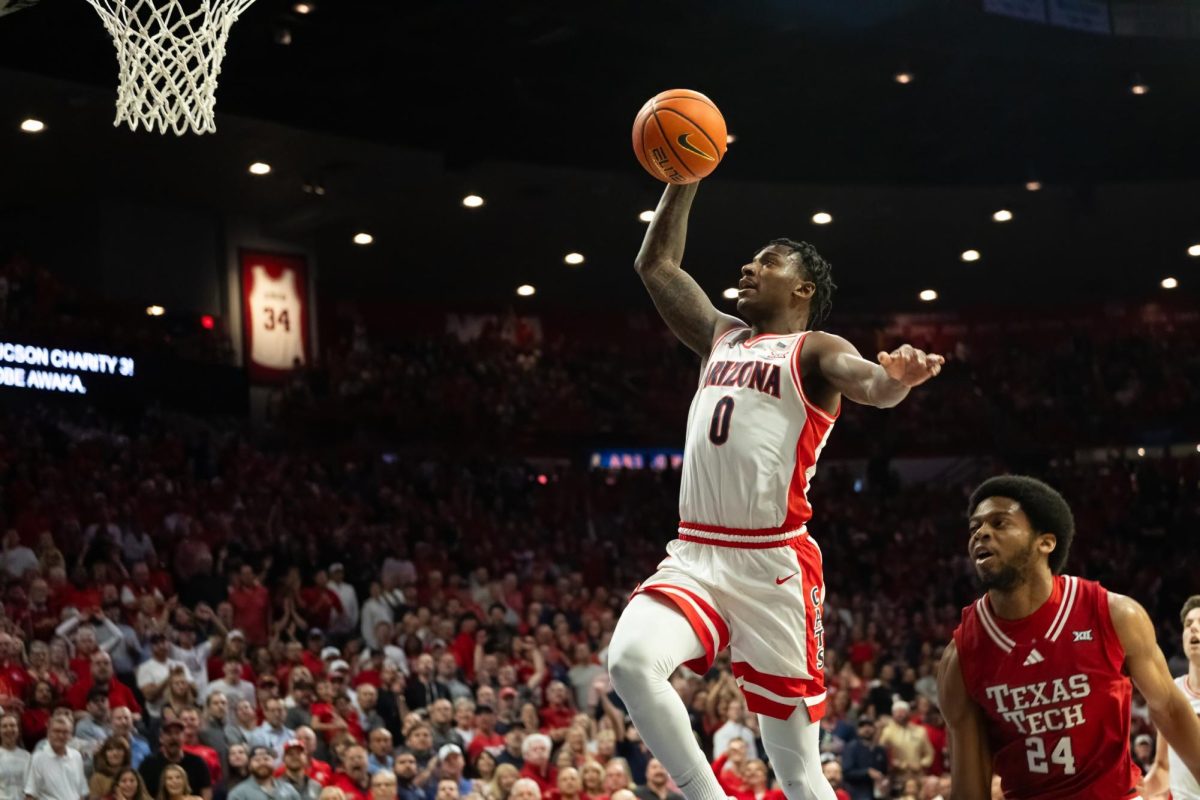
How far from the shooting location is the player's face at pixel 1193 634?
7.43 metres

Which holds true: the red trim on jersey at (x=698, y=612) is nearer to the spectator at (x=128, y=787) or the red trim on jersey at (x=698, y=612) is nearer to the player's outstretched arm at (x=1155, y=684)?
the player's outstretched arm at (x=1155, y=684)

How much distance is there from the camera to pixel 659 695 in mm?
5305

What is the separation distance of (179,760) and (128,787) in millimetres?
602

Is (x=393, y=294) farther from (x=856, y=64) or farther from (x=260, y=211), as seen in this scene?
(x=856, y=64)

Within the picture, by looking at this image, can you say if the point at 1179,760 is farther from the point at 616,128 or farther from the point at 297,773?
the point at 616,128

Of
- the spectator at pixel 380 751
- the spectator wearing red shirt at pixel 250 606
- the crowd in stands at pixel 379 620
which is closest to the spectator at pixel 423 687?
the crowd in stands at pixel 379 620

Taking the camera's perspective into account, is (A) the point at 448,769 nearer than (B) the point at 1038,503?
No

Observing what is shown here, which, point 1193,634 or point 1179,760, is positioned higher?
point 1193,634

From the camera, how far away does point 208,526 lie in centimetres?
Result: 1623

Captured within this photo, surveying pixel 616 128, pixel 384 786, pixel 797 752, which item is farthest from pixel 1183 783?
pixel 616 128

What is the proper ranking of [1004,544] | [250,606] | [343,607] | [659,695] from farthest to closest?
[343,607] → [250,606] → [659,695] → [1004,544]

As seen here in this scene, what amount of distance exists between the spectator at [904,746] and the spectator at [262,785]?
5.80 meters

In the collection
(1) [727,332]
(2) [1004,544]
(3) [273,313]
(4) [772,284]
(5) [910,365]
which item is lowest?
(2) [1004,544]

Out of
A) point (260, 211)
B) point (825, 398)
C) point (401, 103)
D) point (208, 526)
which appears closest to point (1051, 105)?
point (401, 103)
